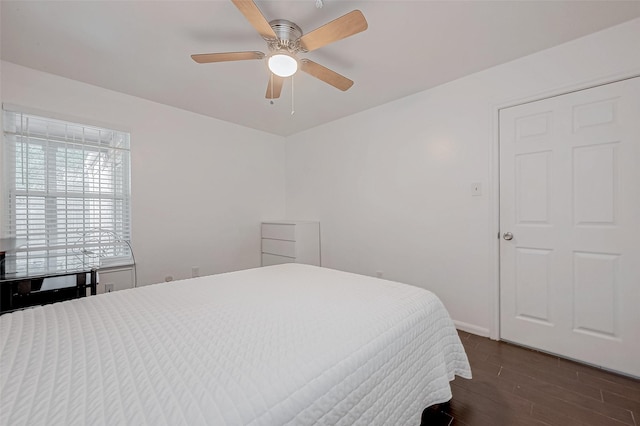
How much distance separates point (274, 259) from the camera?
12.1 feet

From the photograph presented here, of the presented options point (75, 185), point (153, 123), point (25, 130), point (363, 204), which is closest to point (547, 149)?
point (363, 204)

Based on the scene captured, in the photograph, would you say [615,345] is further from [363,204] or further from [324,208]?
[324,208]

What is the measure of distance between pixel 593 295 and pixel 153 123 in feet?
13.8

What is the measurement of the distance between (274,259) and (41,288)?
7.46 ft

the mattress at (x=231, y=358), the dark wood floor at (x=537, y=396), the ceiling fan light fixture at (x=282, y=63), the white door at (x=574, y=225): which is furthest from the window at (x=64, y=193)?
the white door at (x=574, y=225)

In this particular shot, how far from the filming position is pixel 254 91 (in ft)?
8.66

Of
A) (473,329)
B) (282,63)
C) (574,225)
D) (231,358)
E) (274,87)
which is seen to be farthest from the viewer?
(473,329)

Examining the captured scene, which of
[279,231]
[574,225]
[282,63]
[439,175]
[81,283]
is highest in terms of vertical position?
[282,63]

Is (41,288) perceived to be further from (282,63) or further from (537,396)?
(537,396)

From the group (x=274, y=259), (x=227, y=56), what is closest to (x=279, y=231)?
(x=274, y=259)

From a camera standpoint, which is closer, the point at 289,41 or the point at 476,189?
the point at 289,41

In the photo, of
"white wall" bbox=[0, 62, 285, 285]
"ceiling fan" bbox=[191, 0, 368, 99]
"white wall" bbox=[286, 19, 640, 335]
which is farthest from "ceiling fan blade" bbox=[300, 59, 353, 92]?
"white wall" bbox=[0, 62, 285, 285]

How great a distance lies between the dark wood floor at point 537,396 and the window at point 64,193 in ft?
10.2

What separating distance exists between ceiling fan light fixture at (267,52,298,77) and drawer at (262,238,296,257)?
6.98ft
